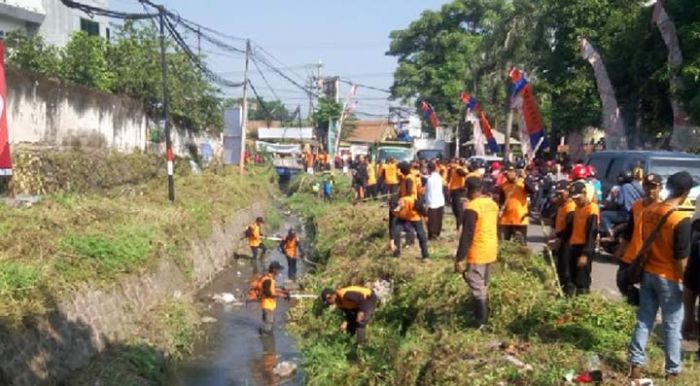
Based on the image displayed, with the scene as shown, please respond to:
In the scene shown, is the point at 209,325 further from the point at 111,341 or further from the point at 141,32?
the point at 141,32

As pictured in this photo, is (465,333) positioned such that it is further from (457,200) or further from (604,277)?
(457,200)

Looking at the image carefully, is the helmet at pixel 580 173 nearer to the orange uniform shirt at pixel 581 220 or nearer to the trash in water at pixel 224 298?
the orange uniform shirt at pixel 581 220

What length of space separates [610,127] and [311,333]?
13.3 m

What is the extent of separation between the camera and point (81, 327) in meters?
10.2

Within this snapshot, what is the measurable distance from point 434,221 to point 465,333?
5.80 m

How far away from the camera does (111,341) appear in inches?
430

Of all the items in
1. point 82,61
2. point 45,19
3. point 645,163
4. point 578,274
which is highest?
point 45,19

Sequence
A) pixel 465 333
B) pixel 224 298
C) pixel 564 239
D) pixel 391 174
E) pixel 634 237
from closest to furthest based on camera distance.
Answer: pixel 634 237 < pixel 465 333 < pixel 564 239 < pixel 224 298 < pixel 391 174

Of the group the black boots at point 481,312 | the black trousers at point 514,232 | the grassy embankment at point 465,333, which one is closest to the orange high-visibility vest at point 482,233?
the black boots at point 481,312

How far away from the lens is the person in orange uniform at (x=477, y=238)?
26.2 ft

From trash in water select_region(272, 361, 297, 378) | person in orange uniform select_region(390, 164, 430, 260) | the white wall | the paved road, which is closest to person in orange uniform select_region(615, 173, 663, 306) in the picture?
the paved road

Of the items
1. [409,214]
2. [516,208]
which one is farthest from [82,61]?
[516,208]

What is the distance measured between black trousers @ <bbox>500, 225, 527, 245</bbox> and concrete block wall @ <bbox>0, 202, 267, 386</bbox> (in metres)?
6.16

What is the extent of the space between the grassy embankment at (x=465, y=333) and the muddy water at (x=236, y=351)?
0.48 meters
